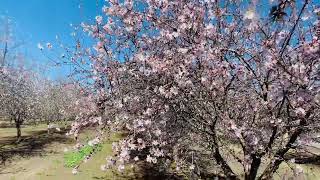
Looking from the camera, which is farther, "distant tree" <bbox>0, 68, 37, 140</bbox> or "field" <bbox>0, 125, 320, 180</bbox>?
"distant tree" <bbox>0, 68, 37, 140</bbox>

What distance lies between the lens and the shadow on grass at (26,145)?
2912 cm

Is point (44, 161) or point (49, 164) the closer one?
point (49, 164)

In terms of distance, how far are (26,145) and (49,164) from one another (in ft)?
29.3

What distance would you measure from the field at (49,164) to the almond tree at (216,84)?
5088 millimetres

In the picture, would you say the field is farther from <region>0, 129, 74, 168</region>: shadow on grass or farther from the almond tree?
the almond tree

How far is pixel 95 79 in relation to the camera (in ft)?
39.2

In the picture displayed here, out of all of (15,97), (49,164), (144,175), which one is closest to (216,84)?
(144,175)

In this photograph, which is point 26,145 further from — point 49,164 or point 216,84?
point 216,84

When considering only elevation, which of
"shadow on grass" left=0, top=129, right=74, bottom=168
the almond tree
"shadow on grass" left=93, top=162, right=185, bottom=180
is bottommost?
"shadow on grass" left=93, top=162, right=185, bottom=180

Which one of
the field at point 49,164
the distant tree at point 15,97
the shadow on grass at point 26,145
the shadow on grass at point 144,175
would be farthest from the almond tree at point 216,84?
the distant tree at point 15,97

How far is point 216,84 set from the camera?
8883mm

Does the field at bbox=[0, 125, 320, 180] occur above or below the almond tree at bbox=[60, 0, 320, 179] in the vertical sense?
below

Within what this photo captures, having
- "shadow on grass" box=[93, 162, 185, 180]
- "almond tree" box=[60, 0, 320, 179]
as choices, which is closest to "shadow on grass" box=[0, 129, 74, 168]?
"shadow on grass" box=[93, 162, 185, 180]

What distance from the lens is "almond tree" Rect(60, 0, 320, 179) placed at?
28.1 ft
